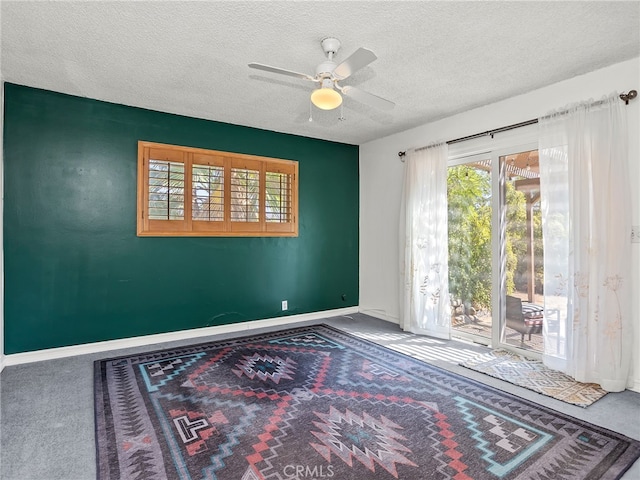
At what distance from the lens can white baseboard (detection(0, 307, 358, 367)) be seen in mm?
3320

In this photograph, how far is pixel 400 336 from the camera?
166 inches

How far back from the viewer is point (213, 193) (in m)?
4.30

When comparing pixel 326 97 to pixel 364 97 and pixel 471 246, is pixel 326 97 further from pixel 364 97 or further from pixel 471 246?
pixel 471 246

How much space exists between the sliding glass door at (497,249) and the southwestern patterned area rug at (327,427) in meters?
1.12

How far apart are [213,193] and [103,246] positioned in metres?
1.31

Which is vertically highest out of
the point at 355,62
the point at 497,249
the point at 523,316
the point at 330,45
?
the point at 330,45

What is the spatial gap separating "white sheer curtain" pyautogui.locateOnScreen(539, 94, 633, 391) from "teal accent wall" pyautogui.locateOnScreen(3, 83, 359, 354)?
306 centimetres

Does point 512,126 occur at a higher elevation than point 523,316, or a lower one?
higher

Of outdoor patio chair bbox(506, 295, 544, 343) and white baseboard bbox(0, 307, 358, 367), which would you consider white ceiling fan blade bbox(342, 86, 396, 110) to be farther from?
white baseboard bbox(0, 307, 358, 367)

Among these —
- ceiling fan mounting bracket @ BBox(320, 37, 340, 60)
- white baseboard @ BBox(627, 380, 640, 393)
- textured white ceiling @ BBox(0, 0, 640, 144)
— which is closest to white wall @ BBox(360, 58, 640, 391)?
white baseboard @ BBox(627, 380, 640, 393)

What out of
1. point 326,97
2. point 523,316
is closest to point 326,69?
point 326,97

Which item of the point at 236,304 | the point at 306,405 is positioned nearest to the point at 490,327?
the point at 306,405

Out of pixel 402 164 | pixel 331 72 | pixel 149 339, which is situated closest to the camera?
pixel 331 72

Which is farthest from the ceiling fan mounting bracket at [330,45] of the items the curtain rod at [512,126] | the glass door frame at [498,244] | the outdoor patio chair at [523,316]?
the outdoor patio chair at [523,316]
